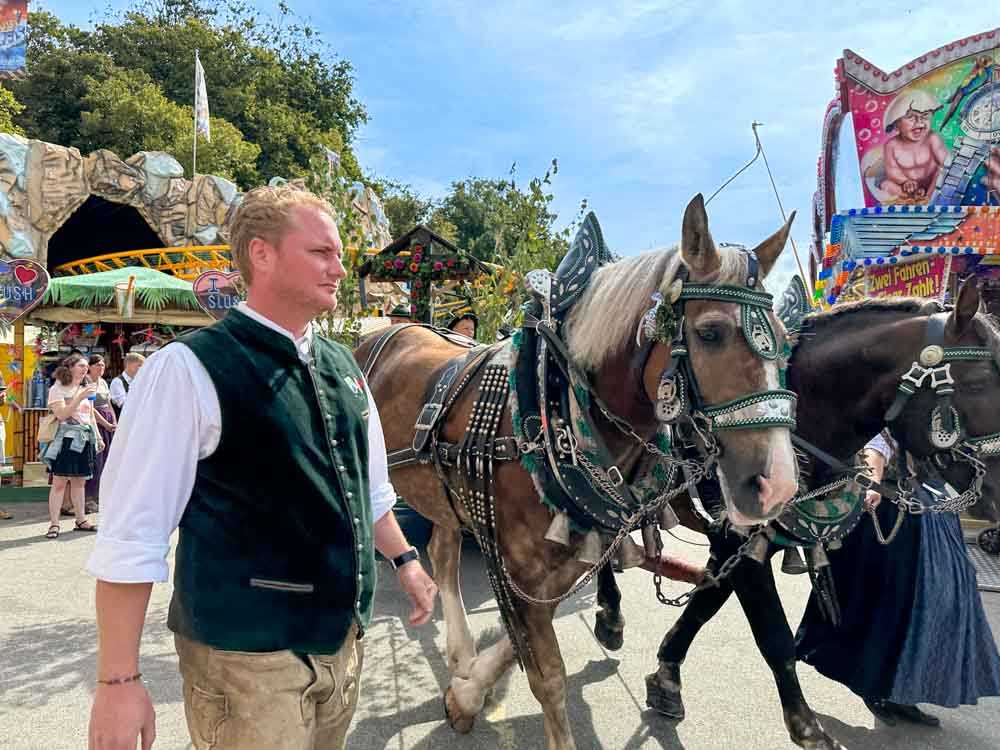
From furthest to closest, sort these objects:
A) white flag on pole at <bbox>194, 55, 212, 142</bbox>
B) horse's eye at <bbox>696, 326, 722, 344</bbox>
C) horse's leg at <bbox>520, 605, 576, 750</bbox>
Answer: white flag on pole at <bbox>194, 55, 212, 142</bbox> → horse's leg at <bbox>520, 605, 576, 750</bbox> → horse's eye at <bbox>696, 326, 722, 344</bbox>

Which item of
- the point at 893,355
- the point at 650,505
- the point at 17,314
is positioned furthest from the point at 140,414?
the point at 17,314

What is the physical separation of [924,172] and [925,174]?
0.03 metres

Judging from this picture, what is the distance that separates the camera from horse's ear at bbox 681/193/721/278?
1.89 m

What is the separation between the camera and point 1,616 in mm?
4121

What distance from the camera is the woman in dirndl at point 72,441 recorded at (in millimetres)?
6461

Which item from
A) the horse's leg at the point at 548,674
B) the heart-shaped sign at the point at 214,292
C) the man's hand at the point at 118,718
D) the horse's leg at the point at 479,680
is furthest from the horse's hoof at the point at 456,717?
the heart-shaped sign at the point at 214,292

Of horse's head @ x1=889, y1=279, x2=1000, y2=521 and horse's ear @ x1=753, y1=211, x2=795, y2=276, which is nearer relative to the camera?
horse's ear @ x1=753, y1=211, x2=795, y2=276

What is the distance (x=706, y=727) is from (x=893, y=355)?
1811 millimetres

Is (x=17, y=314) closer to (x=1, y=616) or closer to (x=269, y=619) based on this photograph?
(x=1, y=616)

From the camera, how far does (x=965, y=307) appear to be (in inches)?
101

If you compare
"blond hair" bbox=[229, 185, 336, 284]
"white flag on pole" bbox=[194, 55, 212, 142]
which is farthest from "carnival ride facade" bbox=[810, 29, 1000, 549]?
"white flag on pole" bbox=[194, 55, 212, 142]

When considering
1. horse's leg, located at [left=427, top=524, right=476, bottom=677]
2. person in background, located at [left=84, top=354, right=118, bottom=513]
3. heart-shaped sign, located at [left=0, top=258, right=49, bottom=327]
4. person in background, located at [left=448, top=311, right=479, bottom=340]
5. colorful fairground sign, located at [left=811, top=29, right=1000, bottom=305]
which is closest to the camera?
horse's leg, located at [left=427, top=524, right=476, bottom=677]

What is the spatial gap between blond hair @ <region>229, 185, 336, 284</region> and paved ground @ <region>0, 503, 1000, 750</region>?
2.25 m

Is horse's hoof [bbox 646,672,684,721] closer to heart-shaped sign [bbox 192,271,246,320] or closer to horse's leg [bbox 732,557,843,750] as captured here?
horse's leg [bbox 732,557,843,750]
